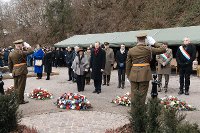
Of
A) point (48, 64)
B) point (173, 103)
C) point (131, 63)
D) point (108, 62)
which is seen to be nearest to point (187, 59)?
point (173, 103)

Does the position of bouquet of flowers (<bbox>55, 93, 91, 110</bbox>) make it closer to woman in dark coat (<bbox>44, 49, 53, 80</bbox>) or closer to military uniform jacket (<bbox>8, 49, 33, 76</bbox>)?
military uniform jacket (<bbox>8, 49, 33, 76</bbox>)

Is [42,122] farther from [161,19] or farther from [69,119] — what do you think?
[161,19]

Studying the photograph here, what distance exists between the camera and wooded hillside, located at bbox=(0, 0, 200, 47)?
33562 millimetres

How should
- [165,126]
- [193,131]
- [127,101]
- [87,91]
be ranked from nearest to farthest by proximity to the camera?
[193,131] → [165,126] → [127,101] → [87,91]

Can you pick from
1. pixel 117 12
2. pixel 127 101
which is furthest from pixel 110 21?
pixel 127 101

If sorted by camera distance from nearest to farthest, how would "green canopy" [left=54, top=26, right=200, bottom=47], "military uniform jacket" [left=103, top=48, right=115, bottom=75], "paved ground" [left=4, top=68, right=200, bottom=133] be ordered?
"paved ground" [left=4, top=68, right=200, bottom=133], "military uniform jacket" [left=103, top=48, right=115, bottom=75], "green canopy" [left=54, top=26, right=200, bottom=47]

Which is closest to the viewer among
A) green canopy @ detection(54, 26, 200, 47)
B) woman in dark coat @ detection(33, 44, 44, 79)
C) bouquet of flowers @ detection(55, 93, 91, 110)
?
bouquet of flowers @ detection(55, 93, 91, 110)

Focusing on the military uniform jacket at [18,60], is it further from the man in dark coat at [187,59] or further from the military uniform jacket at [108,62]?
the man in dark coat at [187,59]

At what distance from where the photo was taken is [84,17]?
48875 mm

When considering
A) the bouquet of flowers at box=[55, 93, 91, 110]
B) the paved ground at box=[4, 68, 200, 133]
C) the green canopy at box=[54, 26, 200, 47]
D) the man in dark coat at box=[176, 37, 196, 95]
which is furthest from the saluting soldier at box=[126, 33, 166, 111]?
the green canopy at box=[54, 26, 200, 47]

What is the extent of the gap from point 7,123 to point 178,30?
689 inches

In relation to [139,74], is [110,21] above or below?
above

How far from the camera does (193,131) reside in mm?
4309

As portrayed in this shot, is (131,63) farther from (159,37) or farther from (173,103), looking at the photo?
(159,37)
